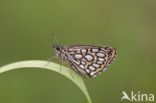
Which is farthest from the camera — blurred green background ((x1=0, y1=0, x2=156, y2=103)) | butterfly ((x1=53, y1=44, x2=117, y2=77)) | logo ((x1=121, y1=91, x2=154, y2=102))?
blurred green background ((x1=0, y1=0, x2=156, y2=103))

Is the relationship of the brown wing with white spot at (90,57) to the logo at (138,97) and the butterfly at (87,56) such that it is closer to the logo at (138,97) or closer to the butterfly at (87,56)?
the butterfly at (87,56)

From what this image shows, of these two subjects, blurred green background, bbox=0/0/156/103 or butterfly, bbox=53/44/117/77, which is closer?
butterfly, bbox=53/44/117/77

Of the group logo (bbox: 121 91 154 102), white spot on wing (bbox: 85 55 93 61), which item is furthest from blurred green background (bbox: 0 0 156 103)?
white spot on wing (bbox: 85 55 93 61)

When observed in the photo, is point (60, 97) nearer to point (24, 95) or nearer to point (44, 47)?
point (24, 95)

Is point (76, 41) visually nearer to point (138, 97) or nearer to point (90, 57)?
point (138, 97)

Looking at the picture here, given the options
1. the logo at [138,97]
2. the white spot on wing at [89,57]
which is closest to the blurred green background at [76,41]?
the logo at [138,97]

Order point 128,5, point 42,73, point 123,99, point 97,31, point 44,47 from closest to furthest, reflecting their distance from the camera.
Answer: point 123,99
point 42,73
point 44,47
point 97,31
point 128,5

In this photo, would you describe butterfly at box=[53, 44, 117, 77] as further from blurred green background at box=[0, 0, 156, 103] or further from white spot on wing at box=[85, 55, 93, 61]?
blurred green background at box=[0, 0, 156, 103]

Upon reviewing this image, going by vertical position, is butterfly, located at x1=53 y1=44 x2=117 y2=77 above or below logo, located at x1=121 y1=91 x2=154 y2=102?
above

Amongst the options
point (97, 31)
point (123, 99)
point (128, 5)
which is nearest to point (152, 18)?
point (128, 5)
